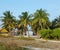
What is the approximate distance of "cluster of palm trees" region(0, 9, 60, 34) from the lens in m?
80.8

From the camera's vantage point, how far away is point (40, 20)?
80.1 meters

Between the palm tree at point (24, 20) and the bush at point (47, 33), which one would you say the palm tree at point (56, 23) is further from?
the bush at point (47, 33)

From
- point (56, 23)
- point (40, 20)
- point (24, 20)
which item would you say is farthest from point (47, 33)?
point (56, 23)

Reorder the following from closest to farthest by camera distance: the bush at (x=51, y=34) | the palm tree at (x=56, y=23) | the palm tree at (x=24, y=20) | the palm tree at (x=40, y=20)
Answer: the bush at (x=51, y=34) < the palm tree at (x=40, y=20) < the palm tree at (x=24, y=20) < the palm tree at (x=56, y=23)

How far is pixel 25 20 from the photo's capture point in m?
83.9

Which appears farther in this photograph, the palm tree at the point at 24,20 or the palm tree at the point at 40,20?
the palm tree at the point at 24,20

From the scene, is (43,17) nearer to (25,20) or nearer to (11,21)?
(25,20)

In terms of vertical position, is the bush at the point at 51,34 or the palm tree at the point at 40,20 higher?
the palm tree at the point at 40,20

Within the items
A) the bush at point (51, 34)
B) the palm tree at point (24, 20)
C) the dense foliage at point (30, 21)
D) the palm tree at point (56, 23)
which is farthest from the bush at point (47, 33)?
the palm tree at point (56, 23)

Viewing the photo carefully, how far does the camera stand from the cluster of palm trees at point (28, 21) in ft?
265

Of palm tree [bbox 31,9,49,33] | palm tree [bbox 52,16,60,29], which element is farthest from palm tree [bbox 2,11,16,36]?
palm tree [bbox 52,16,60,29]

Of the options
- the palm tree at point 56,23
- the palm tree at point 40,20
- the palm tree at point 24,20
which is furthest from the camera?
the palm tree at point 56,23

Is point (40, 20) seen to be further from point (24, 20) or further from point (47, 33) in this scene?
point (47, 33)

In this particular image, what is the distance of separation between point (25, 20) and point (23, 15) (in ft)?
9.60
